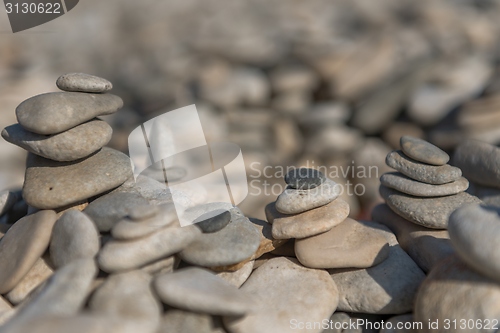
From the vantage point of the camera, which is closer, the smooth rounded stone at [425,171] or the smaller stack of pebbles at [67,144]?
the smaller stack of pebbles at [67,144]

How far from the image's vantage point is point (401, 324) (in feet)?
6.25

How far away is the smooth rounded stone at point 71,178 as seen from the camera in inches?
80.1

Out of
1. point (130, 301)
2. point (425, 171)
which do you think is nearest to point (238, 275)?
point (130, 301)

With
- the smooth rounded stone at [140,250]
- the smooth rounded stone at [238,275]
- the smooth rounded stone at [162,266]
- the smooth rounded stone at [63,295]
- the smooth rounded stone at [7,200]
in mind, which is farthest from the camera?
the smooth rounded stone at [7,200]

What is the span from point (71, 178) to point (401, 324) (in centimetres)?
156

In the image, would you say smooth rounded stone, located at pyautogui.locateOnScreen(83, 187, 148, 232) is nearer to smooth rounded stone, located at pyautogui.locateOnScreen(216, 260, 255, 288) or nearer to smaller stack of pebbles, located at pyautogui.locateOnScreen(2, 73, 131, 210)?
smaller stack of pebbles, located at pyautogui.locateOnScreen(2, 73, 131, 210)

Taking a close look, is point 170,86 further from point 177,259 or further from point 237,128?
point 177,259

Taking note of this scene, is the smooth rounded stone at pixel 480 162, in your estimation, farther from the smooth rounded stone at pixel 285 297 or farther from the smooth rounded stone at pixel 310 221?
the smooth rounded stone at pixel 285 297

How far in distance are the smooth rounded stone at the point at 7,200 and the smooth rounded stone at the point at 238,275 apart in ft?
4.14

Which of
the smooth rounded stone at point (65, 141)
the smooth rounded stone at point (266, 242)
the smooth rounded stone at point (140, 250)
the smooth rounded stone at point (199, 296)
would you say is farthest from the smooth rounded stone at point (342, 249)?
the smooth rounded stone at point (65, 141)

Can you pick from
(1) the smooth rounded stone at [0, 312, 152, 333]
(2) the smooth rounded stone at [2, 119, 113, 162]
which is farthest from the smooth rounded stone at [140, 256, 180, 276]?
(2) the smooth rounded stone at [2, 119, 113, 162]

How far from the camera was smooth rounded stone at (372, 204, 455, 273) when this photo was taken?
2.12 meters

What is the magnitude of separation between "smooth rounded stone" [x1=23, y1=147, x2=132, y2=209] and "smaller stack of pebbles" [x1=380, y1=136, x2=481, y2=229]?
4.39 ft

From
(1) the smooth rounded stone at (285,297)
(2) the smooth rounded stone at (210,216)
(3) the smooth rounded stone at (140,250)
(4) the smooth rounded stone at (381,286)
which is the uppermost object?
(3) the smooth rounded stone at (140,250)
